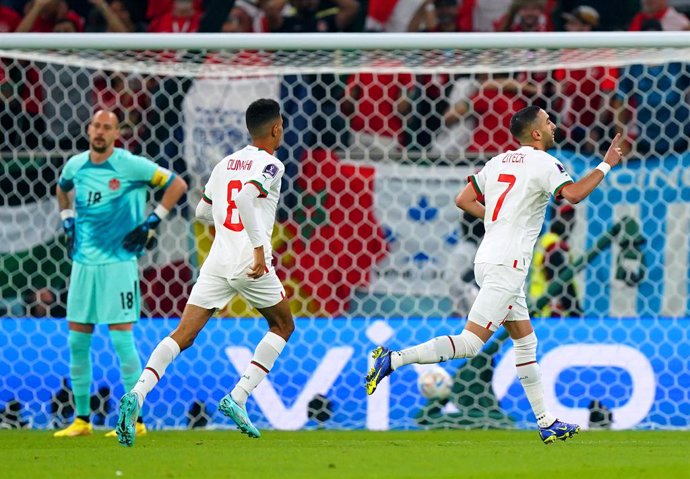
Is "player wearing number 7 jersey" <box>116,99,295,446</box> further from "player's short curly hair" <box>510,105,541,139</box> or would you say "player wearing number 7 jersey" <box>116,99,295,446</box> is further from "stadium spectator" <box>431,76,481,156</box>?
"stadium spectator" <box>431,76,481,156</box>

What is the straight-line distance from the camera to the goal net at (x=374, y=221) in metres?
8.33

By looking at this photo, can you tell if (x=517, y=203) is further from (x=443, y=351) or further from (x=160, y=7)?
(x=160, y=7)

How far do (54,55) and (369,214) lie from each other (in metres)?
2.44

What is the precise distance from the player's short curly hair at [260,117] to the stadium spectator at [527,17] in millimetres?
4628

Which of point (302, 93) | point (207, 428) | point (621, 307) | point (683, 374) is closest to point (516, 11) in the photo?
point (302, 93)

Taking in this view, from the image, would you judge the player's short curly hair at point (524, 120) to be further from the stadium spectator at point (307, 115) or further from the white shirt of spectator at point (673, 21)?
the white shirt of spectator at point (673, 21)

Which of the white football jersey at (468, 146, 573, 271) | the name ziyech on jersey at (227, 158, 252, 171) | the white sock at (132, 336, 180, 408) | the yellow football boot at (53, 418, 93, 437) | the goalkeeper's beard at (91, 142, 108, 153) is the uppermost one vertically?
the goalkeeper's beard at (91, 142, 108, 153)

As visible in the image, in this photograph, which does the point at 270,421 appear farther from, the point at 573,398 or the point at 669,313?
the point at 669,313

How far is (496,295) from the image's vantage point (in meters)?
6.54

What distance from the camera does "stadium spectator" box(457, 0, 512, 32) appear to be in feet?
38.0

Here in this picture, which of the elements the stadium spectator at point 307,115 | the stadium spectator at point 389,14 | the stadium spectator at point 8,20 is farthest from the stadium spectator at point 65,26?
the stadium spectator at point 389,14

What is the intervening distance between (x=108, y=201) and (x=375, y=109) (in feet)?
9.21

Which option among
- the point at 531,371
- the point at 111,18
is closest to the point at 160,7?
the point at 111,18

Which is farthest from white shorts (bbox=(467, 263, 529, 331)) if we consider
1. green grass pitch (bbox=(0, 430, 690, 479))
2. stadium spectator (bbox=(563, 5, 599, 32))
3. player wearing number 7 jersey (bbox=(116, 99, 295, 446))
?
stadium spectator (bbox=(563, 5, 599, 32))
